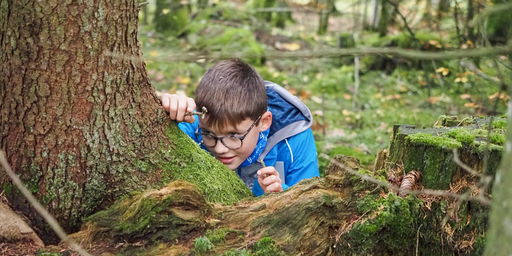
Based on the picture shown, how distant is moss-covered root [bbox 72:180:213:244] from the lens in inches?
76.5

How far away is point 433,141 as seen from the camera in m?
2.19

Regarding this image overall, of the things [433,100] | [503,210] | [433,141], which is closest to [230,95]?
[433,141]

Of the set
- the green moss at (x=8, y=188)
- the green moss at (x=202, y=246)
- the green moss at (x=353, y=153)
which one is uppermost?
the green moss at (x=8, y=188)

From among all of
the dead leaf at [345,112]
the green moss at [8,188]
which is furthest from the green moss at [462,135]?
the dead leaf at [345,112]

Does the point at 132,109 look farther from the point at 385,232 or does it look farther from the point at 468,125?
the point at 468,125

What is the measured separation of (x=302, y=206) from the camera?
2.08 meters

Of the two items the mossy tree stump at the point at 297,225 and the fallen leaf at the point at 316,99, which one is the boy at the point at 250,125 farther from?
the fallen leaf at the point at 316,99

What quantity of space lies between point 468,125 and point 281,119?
147cm

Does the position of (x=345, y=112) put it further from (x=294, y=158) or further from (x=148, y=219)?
(x=148, y=219)

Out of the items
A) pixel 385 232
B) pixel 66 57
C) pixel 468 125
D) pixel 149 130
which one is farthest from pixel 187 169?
pixel 468 125

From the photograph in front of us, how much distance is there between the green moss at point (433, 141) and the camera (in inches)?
84.1

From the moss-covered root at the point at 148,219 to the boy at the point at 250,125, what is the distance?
0.61 m

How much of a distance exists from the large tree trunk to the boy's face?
2.64 feet

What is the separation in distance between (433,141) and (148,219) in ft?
5.13
